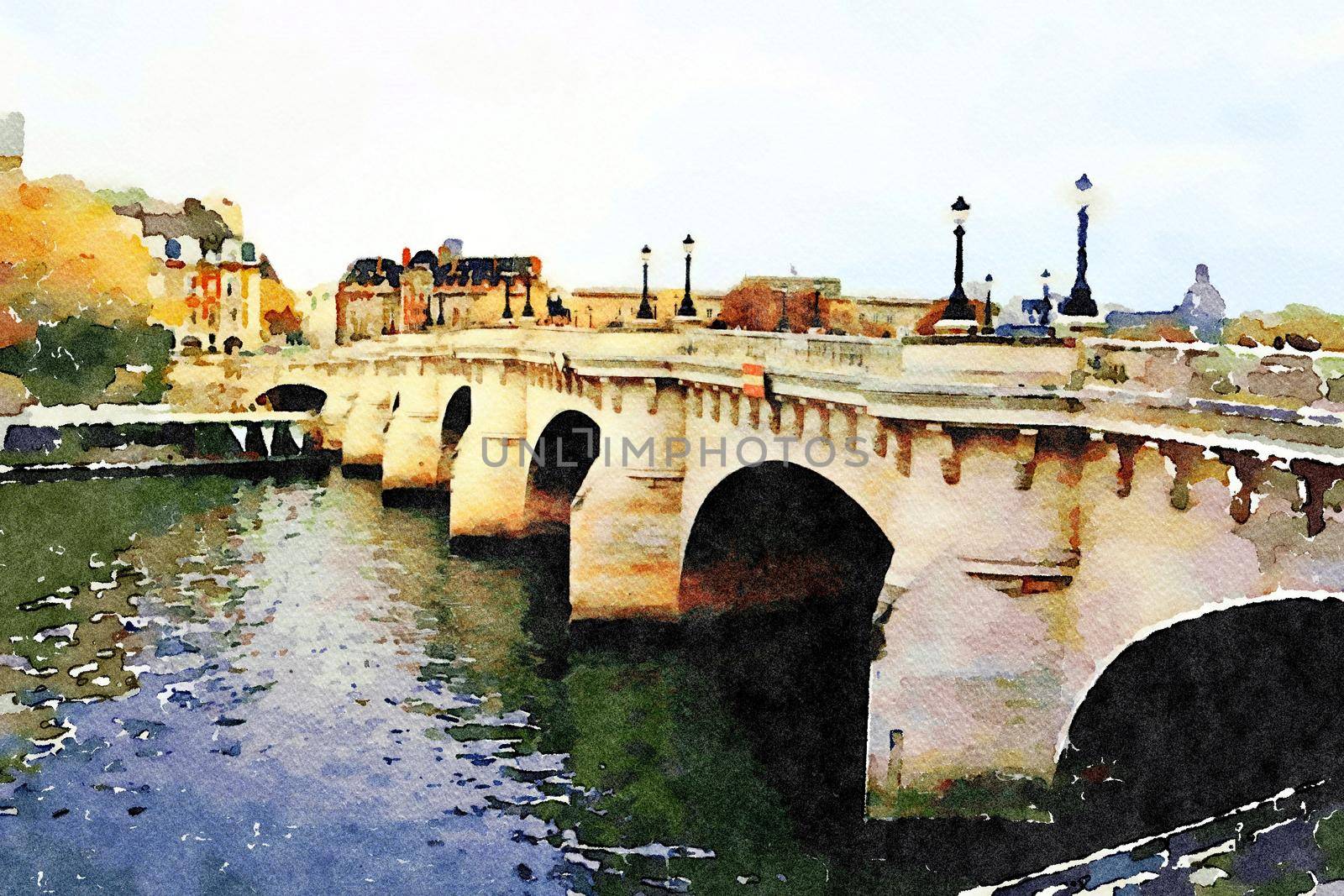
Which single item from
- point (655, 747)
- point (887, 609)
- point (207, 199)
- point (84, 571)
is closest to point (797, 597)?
point (655, 747)

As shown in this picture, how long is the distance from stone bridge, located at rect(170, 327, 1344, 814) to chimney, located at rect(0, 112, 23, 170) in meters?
24.3

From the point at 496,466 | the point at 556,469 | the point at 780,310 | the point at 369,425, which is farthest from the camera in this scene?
the point at 369,425

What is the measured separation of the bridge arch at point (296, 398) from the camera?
7944 cm

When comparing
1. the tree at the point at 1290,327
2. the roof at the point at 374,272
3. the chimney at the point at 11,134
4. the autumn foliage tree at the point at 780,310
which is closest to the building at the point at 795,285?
the autumn foliage tree at the point at 780,310

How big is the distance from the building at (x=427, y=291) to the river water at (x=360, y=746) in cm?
6310

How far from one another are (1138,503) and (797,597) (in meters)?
14.1

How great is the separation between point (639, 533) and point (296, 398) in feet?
202

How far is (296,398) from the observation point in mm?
82062

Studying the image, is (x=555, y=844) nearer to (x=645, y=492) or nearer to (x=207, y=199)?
(x=645, y=492)

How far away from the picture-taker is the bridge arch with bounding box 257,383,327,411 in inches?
3127

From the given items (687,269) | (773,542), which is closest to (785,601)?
(773,542)

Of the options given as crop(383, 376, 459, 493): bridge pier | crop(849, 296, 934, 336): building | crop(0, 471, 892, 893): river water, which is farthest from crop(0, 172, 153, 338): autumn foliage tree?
crop(849, 296, 934, 336): building

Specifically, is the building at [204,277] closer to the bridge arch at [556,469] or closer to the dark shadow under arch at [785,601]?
the bridge arch at [556,469]

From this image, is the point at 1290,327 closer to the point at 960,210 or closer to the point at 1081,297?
the point at 1081,297
